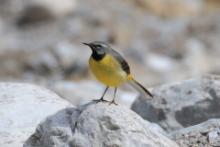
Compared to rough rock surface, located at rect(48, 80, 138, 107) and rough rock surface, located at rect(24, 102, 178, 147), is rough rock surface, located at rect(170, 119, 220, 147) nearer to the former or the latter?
rough rock surface, located at rect(24, 102, 178, 147)

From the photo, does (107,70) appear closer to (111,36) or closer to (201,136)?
(201,136)

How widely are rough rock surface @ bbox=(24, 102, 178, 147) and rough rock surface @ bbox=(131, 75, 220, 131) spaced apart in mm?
1726

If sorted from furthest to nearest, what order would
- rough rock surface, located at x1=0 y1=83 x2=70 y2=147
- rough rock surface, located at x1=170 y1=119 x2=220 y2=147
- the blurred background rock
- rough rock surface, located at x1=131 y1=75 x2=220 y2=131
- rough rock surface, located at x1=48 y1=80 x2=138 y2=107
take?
the blurred background rock < rough rock surface, located at x1=48 y1=80 x2=138 y2=107 < rough rock surface, located at x1=131 y1=75 x2=220 y2=131 < rough rock surface, located at x1=0 y1=83 x2=70 y2=147 < rough rock surface, located at x1=170 y1=119 x2=220 y2=147

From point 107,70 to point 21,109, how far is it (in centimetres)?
123

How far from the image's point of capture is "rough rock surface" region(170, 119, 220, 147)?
26.3ft

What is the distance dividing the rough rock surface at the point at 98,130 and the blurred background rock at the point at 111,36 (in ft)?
33.2

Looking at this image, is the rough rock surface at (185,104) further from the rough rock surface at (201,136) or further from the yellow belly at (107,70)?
the yellow belly at (107,70)

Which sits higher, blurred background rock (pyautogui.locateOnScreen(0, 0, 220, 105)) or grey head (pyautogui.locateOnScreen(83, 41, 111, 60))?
blurred background rock (pyautogui.locateOnScreen(0, 0, 220, 105))

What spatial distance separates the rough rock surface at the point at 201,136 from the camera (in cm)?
802

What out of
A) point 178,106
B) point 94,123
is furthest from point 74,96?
point 94,123

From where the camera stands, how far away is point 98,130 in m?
7.29

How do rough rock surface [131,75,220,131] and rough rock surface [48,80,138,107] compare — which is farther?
rough rock surface [48,80,138,107]

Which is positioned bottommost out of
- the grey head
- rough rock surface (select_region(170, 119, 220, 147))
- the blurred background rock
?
rough rock surface (select_region(170, 119, 220, 147))

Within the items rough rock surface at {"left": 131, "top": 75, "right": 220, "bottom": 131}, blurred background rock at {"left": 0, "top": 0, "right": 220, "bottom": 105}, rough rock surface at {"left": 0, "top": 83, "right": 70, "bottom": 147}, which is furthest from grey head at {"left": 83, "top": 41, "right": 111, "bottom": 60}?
blurred background rock at {"left": 0, "top": 0, "right": 220, "bottom": 105}
